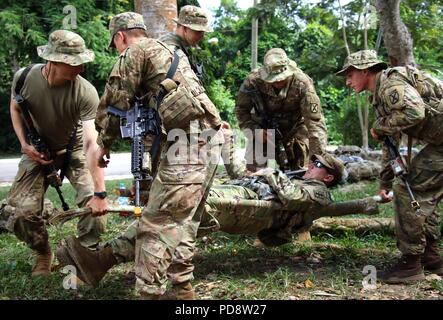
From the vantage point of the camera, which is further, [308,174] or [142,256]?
[308,174]

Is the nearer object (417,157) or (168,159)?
(168,159)

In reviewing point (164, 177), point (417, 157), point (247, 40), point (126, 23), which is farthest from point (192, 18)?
point (247, 40)

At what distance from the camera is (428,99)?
414 cm

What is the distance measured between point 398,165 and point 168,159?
185 centimetres

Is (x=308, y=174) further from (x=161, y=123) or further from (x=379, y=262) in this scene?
(x=161, y=123)

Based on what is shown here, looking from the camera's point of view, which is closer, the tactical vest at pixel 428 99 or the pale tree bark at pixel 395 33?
the tactical vest at pixel 428 99

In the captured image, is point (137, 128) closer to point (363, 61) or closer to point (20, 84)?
point (20, 84)

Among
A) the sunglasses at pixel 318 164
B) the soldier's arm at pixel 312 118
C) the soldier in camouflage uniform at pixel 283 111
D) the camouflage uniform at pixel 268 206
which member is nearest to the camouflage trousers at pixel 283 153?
the soldier in camouflage uniform at pixel 283 111

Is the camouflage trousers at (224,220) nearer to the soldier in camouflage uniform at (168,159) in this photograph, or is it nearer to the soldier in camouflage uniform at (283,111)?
the soldier in camouflage uniform at (168,159)

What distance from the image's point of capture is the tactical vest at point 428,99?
4.09m

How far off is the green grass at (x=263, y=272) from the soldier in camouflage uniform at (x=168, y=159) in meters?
0.63

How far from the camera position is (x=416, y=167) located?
4.27 metres

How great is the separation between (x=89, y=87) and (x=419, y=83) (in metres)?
2.55

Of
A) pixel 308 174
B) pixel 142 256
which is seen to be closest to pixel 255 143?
pixel 308 174
